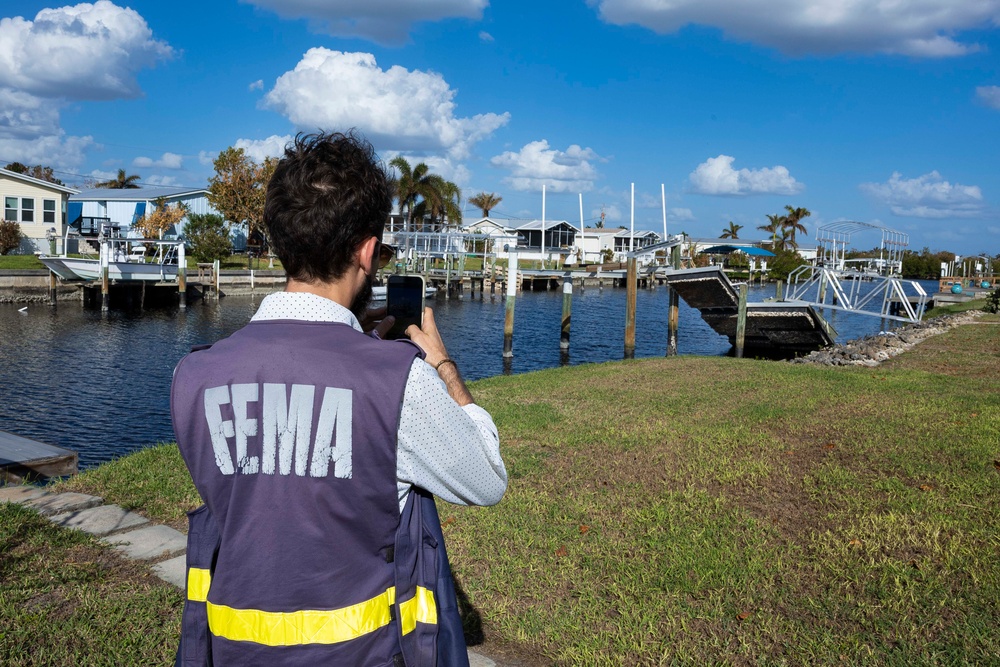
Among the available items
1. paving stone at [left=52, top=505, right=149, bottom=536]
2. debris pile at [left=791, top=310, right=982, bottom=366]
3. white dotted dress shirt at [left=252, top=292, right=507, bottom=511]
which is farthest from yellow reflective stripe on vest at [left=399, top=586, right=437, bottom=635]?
debris pile at [left=791, top=310, right=982, bottom=366]

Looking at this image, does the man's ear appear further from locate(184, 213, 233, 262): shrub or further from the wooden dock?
locate(184, 213, 233, 262): shrub

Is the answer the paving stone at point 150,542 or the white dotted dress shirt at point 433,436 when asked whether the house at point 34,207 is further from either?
the white dotted dress shirt at point 433,436

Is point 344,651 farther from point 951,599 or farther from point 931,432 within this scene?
point 931,432

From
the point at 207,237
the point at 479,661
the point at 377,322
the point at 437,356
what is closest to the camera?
the point at 437,356

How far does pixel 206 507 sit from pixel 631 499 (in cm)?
428

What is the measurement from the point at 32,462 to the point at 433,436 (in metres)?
7.49

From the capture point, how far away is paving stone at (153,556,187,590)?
15.3 feet

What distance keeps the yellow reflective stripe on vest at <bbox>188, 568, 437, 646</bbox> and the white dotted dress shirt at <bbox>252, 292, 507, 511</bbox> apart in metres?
0.24

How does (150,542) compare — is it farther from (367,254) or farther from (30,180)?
(30,180)

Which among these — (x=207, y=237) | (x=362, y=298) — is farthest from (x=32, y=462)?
(x=207, y=237)

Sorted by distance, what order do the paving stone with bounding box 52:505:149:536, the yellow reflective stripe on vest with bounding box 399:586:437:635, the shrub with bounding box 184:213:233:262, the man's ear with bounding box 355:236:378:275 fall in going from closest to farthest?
the yellow reflective stripe on vest with bounding box 399:586:437:635, the man's ear with bounding box 355:236:378:275, the paving stone with bounding box 52:505:149:536, the shrub with bounding box 184:213:233:262

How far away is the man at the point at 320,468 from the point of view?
1823mm

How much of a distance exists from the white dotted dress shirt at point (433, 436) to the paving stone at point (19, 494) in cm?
510

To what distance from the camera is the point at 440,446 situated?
188 cm
